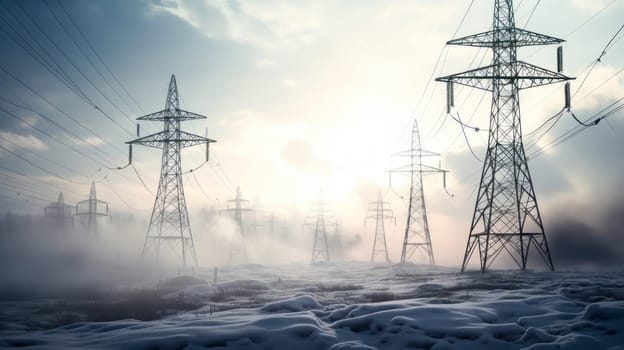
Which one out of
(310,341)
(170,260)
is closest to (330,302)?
(310,341)

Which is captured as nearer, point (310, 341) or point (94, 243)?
point (310, 341)

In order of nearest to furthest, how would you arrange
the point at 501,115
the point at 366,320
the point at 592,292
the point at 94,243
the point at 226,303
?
the point at 366,320 < the point at 592,292 < the point at 226,303 < the point at 501,115 < the point at 94,243

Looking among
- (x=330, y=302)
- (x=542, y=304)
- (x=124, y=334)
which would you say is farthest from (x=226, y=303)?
(x=542, y=304)

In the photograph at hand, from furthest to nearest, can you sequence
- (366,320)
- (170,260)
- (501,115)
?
(170,260) → (501,115) → (366,320)

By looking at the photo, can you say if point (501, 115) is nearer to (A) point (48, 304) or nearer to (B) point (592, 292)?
(B) point (592, 292)

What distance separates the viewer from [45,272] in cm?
5156

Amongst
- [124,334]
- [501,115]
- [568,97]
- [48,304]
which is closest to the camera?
[124,334]

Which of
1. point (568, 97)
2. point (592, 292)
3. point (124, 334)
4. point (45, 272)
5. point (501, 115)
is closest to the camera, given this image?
point (124, 334)

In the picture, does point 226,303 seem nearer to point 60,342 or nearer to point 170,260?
point 60,342

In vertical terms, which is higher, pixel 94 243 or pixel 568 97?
pixel 568 97

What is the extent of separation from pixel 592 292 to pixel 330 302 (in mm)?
10777

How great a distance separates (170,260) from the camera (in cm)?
6412

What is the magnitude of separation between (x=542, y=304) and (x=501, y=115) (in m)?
17.9

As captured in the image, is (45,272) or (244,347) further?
(45,272)
